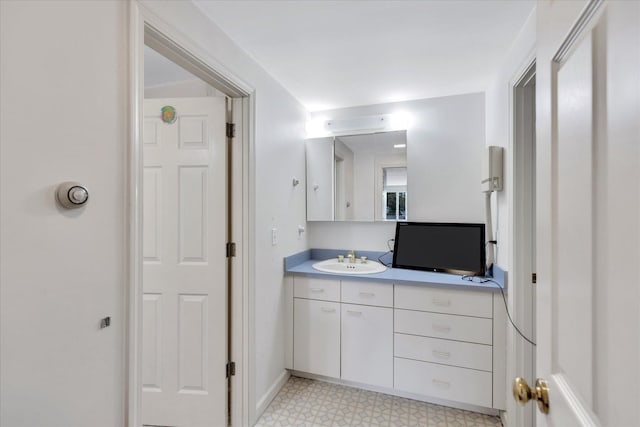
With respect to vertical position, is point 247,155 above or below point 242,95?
below

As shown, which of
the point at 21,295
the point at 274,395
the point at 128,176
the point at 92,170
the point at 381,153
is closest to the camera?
the point at 21,295

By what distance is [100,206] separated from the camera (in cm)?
98

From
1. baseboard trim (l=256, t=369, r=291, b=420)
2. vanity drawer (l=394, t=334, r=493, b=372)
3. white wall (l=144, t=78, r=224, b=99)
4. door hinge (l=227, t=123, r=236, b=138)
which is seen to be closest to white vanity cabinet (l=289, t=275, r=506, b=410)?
vanity drawer (l=394, t=334, r=493, b=372)

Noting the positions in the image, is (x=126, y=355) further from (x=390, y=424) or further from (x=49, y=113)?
(x=390, y=424)

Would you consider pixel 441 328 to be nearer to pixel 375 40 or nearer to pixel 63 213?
pixel 375 40

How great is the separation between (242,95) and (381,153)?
1.34m

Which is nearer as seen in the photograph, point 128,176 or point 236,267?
point 128,176

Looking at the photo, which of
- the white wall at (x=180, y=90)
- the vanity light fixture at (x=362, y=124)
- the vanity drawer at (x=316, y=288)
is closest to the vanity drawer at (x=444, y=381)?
the vanity drawer at (x=316, y=288)

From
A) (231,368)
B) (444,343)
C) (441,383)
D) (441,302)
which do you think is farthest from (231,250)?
(441,383)

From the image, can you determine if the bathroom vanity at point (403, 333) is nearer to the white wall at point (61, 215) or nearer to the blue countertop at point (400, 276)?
the blue countertop at point (400, 276)

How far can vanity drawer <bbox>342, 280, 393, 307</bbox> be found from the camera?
2.14 metres

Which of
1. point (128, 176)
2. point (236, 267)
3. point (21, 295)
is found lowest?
point (236, 267)

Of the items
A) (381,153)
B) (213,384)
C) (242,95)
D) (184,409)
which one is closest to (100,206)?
(242,95)

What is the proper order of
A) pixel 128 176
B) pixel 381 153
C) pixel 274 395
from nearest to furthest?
pixel 128 176, pixel 274 395, pixel 381 153
